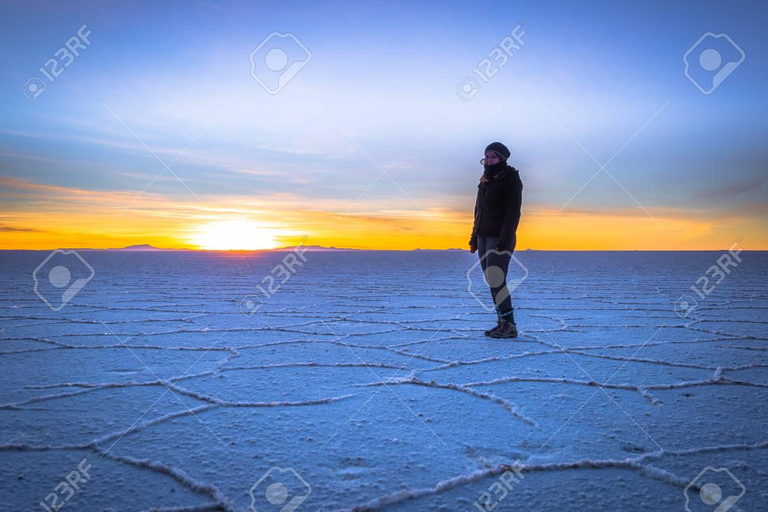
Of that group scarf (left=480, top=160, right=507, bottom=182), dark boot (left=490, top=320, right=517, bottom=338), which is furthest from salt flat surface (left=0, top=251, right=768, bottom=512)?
scarf (left=480, top=160, right=507, bottom=182)

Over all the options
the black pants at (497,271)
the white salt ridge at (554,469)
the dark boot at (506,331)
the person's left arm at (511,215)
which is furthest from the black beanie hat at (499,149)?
the white salt ridge at (554,469)

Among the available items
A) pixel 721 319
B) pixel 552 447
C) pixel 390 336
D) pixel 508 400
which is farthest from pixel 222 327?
pixel 721 319

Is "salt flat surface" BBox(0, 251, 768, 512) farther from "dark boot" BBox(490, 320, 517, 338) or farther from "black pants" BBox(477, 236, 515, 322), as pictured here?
"black pants" BBox(477, 236, 515, 322)

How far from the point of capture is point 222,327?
13.6ft

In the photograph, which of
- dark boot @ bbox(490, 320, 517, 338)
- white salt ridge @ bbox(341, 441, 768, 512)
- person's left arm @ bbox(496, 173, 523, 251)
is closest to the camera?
white salt ridge @ bbox(341, 441, 768, 512)

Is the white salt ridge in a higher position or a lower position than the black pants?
lower

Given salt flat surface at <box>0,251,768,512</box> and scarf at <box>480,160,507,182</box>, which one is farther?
scarf at <box>480,160,507,182</box>

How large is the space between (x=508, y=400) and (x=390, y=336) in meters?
1.67

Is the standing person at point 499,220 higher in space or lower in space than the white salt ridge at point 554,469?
higher

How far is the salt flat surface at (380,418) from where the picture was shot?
53.6 inches

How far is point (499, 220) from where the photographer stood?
141 inches

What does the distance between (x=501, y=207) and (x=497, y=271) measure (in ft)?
1.43

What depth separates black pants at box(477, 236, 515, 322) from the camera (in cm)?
354

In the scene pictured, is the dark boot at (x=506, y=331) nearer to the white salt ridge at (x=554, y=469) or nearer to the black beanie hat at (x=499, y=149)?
the black beanie hat at (x=499, y=149)
